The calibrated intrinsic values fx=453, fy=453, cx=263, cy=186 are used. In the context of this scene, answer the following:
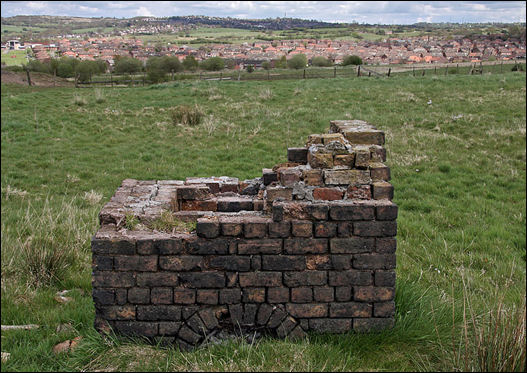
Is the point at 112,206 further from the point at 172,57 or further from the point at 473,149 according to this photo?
the point at 172,57

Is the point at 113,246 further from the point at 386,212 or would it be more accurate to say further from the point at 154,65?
the point at 154,65

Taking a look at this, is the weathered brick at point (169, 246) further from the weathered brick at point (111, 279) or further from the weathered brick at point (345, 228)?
the weathered brick at point (345, 228)

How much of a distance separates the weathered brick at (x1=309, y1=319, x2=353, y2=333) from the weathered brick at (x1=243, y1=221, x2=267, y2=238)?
0.84m

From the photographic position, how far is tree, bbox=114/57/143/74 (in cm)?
2410

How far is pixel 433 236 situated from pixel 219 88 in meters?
15.9

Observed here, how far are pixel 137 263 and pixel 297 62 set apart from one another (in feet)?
102

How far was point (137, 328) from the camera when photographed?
11.8 ft

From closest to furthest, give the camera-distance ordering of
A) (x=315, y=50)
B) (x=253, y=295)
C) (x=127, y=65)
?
1. (x=253, y=295)
2. (x=127, y=65)
3. (x=315, y=50)

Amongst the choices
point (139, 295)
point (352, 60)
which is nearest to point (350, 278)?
point (139, 295)

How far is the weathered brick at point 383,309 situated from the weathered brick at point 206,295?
128 cm

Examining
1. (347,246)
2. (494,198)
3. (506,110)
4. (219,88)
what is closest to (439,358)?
(347,246)

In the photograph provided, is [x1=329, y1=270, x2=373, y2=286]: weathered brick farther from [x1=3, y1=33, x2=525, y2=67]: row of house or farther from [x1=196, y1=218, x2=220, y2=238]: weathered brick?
[x1=3, y1=33, x2=525, y2=67]: row of house

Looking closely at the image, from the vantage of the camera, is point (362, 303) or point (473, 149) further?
point (473, 149)

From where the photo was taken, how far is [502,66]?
29.4 meters
